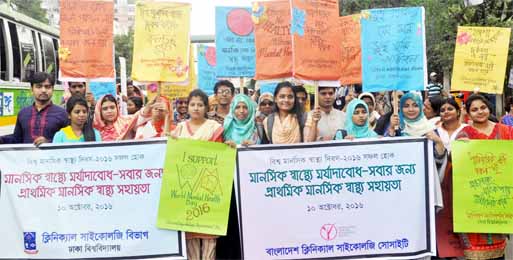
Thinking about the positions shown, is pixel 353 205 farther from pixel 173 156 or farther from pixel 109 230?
pixel 109 230

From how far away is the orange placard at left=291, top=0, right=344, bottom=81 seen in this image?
16.5 feet

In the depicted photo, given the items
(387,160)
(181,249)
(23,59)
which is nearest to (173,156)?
(181,249)

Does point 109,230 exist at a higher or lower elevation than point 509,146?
lower

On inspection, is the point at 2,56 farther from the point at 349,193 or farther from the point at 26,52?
the point at 349,193

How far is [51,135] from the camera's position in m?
5.28

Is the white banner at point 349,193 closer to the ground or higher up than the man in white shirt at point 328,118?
closer to the ground

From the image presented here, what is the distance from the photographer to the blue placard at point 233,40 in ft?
23.1

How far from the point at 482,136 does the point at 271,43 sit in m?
1.86

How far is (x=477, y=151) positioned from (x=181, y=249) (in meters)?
2.24

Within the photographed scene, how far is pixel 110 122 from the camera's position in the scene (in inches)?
217

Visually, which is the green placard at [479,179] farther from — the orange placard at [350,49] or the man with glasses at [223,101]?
the man with glasses at [223,101]

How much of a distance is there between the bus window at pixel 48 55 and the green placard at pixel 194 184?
8446 mm

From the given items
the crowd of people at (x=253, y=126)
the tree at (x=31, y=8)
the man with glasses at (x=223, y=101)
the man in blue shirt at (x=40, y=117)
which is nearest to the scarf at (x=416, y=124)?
the crowd of people at (x=253, y=126)

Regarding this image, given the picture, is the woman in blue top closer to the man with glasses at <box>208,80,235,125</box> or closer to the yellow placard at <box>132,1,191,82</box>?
the yellow placard at <box>132,1,191,82</box>
